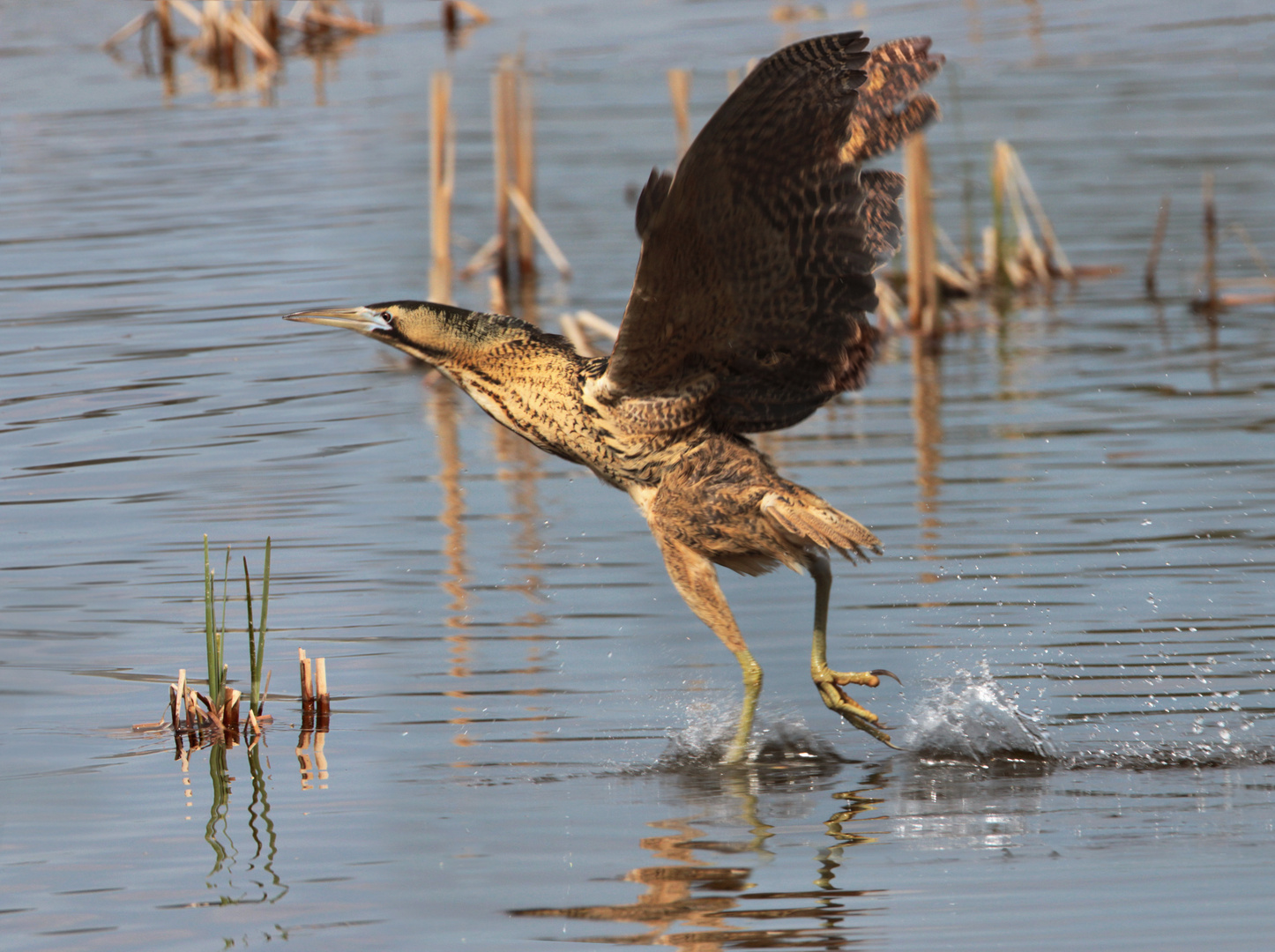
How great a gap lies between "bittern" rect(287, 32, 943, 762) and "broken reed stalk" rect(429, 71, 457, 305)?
5.60 m

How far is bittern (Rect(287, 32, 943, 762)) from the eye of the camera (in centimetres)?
494

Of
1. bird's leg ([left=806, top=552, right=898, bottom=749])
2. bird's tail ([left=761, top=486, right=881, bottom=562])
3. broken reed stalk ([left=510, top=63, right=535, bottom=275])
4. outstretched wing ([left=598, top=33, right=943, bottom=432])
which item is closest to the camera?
outstretched wing ([left=598, top=33, right=943, bottom=432])

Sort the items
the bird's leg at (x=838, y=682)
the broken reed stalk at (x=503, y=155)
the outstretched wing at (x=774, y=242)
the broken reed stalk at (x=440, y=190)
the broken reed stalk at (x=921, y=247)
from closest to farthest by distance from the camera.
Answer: the outstretched wing at (x=774, y=242) < the bird's leg at (x=838, y=682) < the broken reed stalk at (x=921, y=247) < the broken reed stalk at (x=440, y=190) < the broken reed stalk at (x=503, y=155)

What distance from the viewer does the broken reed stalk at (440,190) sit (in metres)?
11.5

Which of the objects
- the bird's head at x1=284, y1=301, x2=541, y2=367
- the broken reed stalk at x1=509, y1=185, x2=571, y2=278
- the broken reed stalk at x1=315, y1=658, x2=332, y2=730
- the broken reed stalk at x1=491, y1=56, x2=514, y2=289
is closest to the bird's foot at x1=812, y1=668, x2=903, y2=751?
the bird's head at x1=284, y1=301, x2=541, y2=367

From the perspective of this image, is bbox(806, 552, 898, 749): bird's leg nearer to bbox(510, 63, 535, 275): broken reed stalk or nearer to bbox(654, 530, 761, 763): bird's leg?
Answer: bbox(654, 530, 761, 763): bird's leg

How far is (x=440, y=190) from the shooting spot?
1188 centimetres

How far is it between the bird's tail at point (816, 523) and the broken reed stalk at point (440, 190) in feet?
19.9

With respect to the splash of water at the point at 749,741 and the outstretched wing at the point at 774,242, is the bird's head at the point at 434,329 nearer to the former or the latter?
the outstretched wing at the point at 774,242

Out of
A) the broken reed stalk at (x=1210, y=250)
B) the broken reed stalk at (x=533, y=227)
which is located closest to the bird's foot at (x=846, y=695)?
the broken reed stalk at (x=1210, y=250)

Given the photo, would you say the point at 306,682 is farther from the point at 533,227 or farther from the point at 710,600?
the point at 533,227

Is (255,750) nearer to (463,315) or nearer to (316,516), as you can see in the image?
(463,315)

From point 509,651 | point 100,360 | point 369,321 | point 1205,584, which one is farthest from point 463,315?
point 100,360

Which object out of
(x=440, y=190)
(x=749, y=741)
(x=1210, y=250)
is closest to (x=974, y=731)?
(x=749, y=741)
